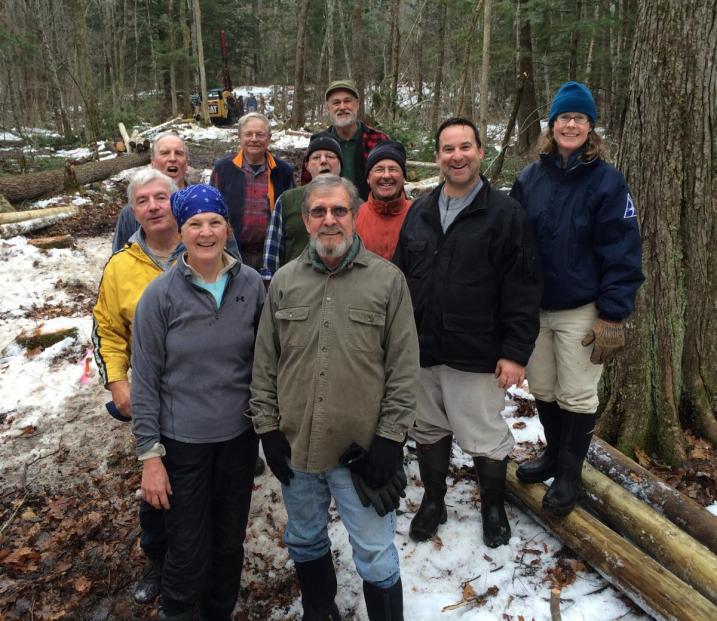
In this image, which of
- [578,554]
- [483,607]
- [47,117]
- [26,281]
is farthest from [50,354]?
[47,117]

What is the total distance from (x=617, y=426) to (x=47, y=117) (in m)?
36.8

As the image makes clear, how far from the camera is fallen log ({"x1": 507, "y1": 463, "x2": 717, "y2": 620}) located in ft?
7.83

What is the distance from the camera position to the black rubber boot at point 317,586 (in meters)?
2.53

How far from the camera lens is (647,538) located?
2.83 metres

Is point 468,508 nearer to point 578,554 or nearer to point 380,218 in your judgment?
point 578,554

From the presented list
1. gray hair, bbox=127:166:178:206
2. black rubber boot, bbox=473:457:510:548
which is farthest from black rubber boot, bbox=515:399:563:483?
gray hair, bbox=127:166:178:206

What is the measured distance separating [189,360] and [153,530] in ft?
3.85

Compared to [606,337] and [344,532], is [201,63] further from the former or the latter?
[606,337]

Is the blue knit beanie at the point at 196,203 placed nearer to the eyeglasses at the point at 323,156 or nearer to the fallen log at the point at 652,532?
the eyeglasses at the point at 323,156

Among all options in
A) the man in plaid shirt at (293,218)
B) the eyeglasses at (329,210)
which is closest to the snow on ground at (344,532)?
the man in plaid shirt at (293,218)

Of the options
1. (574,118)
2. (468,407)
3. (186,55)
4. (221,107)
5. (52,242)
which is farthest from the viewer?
(186,55)

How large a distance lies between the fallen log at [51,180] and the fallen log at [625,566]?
12.5 m

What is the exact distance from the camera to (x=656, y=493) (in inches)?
124

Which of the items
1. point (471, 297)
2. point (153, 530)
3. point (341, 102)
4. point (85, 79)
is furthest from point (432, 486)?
point (85, 79)
